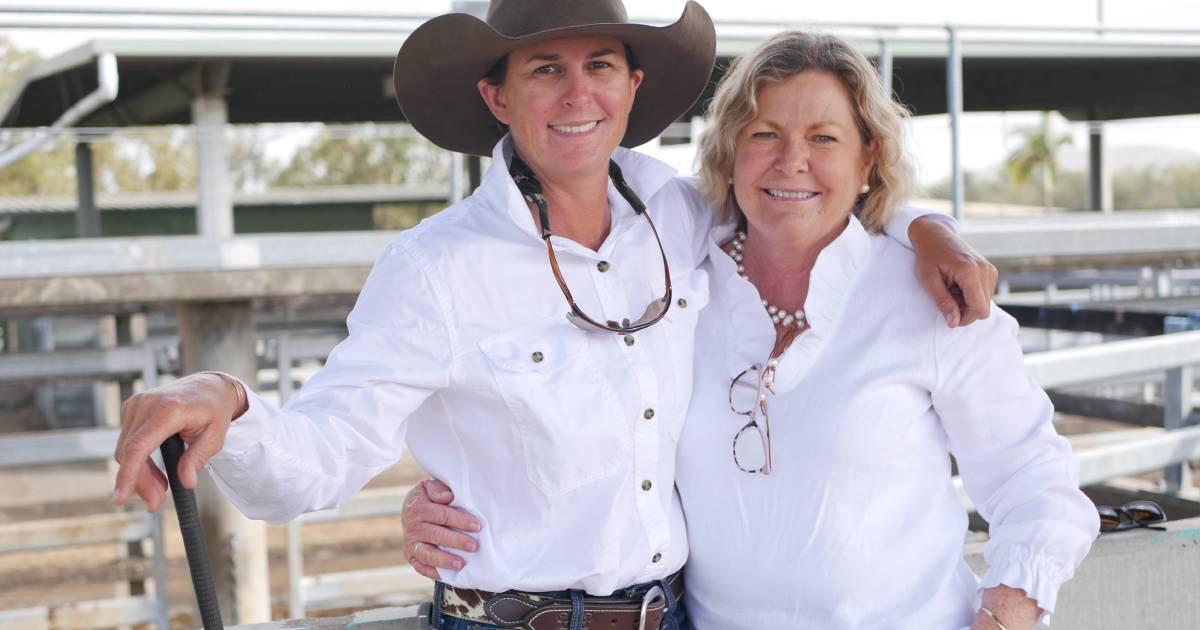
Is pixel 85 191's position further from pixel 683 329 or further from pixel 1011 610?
pixel 1011 610

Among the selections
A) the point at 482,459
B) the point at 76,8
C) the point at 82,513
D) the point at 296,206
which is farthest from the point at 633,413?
the point at 296,206

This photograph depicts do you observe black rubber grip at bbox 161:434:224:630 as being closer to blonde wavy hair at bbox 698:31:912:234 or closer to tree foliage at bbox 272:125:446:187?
blonde wavy hair at bbox 698:31:912:234

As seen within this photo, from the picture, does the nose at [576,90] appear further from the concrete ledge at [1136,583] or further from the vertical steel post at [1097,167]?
the vertical steel post at [1097,167]

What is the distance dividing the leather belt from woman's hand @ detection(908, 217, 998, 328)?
627mm

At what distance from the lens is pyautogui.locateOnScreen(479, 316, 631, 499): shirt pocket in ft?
5.63

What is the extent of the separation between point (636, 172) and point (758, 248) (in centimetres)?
25

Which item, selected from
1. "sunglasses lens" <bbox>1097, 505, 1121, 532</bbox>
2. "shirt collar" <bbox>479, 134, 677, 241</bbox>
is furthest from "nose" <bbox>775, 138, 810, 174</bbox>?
"sunglasses lens" <bbox>1097, 505, 1121, 532</bbox>

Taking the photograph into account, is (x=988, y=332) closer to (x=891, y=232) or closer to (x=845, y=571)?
(x=891, y=232)

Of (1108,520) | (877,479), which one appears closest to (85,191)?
(1108,520)

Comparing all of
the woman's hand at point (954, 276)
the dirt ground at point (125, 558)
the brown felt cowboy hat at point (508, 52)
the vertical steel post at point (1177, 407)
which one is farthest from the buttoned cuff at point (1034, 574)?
the dirt ground at point (125, 558)

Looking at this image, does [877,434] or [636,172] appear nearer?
[877,434]

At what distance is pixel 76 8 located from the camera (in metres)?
4.02

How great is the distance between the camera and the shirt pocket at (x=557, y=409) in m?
1.71

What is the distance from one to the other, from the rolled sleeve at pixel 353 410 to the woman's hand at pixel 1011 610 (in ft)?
2.87
